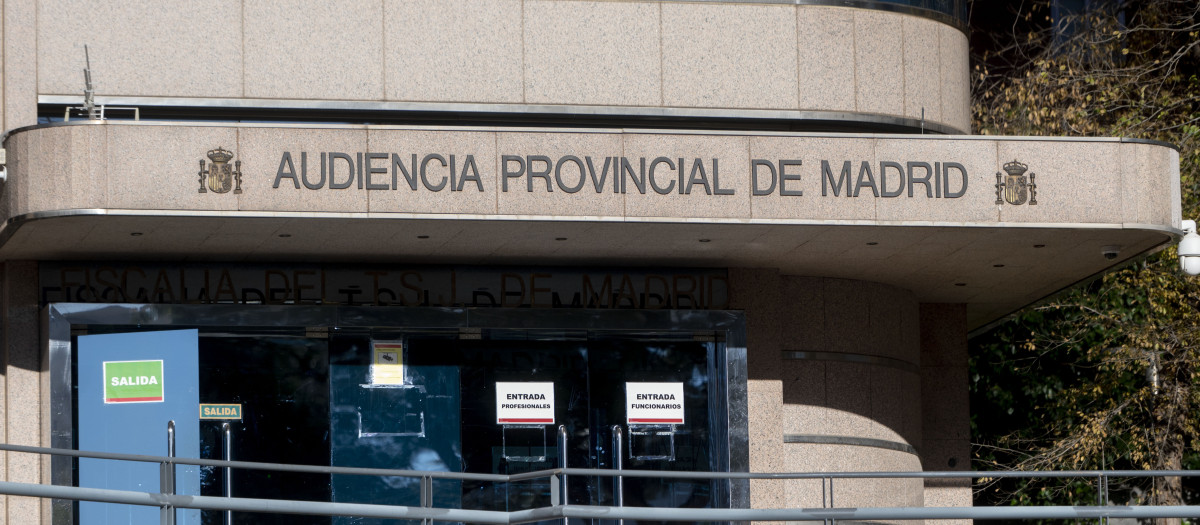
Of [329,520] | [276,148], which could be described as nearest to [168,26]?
[276,148]

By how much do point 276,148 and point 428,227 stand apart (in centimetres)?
143

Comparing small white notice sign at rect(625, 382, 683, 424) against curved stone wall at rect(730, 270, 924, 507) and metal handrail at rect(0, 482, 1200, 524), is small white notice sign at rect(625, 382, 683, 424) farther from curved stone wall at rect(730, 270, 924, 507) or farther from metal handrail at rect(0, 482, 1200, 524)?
metal handrail at rect(0, 482, 1200, 524)

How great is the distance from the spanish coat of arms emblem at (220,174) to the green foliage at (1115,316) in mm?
11328

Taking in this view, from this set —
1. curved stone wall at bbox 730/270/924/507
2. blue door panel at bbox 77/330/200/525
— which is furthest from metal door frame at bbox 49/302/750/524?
curved stone wall at bbox 730/270/924/507

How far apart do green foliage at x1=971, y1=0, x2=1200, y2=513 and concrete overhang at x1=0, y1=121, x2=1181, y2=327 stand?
21.8 ft

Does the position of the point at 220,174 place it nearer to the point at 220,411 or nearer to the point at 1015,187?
the point at 220,411

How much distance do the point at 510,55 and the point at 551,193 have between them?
83.9 inches

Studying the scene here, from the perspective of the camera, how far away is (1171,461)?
2352cm

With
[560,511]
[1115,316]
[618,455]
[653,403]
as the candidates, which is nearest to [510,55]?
[653,403]

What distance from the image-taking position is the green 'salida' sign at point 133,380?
15.2 metres

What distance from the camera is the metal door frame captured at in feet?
49.1

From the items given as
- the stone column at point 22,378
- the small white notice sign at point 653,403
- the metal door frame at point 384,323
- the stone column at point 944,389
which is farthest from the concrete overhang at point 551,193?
the stone column at point 944,389

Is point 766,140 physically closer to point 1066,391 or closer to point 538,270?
point 538,270

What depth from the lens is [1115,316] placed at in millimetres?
24562
